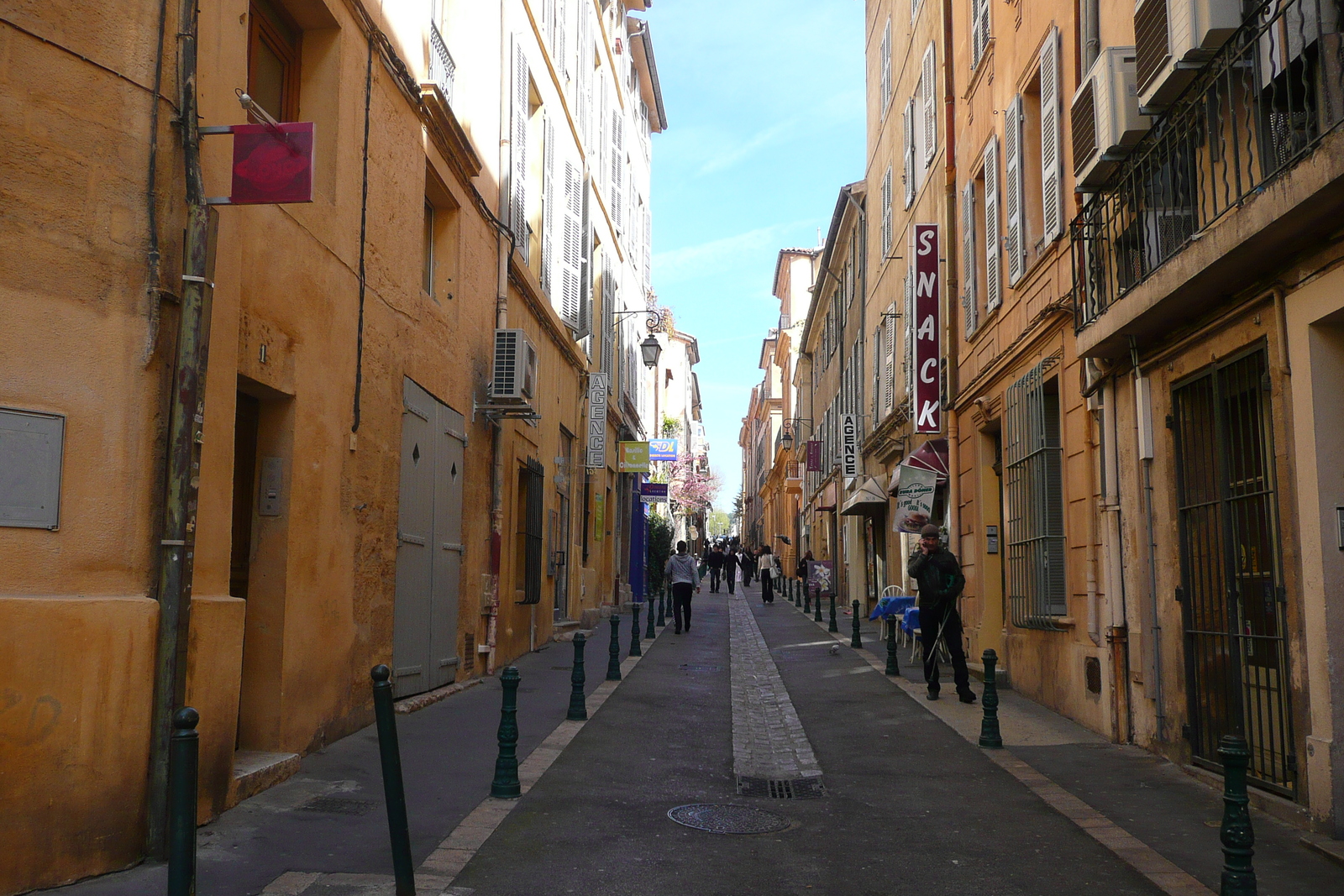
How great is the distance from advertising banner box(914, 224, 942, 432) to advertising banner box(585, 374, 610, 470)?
7.07 metres

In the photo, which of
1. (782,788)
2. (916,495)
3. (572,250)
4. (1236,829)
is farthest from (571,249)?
(1236,829)

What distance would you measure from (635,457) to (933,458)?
36.7ft

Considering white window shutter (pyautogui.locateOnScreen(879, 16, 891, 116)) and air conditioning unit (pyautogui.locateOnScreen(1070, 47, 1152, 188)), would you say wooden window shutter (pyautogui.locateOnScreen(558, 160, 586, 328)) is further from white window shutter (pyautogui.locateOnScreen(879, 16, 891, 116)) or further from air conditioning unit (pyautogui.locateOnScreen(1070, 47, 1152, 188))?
air conditioning unit (pyautogui.locateOnScreen(1070, 47, 1152, 188))

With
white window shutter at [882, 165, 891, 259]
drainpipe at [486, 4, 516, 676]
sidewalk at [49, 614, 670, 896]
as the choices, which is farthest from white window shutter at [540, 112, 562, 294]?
sidewalk at [49, 614, 670, 896]

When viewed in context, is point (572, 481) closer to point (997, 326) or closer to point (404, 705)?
point (997, 326)

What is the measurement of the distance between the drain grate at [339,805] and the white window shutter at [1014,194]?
857 cm

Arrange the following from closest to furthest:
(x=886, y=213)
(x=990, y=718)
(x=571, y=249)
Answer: (x=990, y=718)
(x=571, y=249)
(x=886, y=213)

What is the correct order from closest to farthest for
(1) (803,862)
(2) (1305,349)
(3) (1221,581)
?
(1) (803,862) → (2) (1305,349) → (3) (1221,581)

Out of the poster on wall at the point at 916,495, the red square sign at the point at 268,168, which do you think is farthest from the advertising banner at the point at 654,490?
the red square sign at the point at 268,168

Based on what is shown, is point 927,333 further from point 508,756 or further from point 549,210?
point 508,756

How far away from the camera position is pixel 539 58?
16125mm

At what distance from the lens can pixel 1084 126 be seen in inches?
358

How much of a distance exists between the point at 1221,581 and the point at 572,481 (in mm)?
13955

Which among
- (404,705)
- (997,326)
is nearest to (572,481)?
(997,326)
